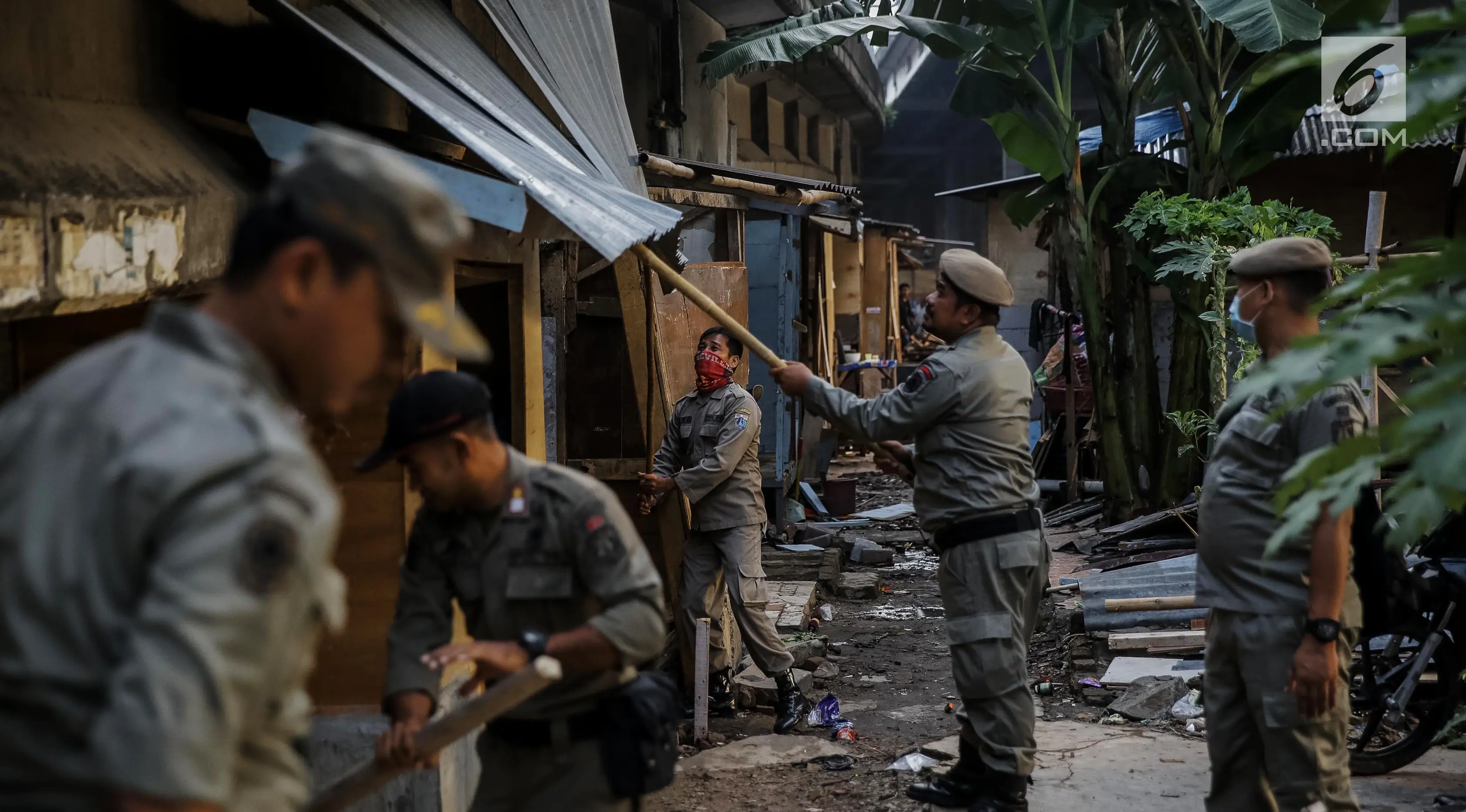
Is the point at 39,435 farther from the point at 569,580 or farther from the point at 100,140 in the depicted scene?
the point at 100,140

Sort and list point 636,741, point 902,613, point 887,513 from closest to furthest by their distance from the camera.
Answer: point 636,741
point 902,613
point 887,513

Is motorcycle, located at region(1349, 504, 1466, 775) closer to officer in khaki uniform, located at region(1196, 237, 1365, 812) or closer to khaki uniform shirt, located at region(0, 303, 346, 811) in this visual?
officer in khaki uniform, located at region(1196, 237, 1365, 812)

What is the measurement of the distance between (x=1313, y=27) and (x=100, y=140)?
8229 mm

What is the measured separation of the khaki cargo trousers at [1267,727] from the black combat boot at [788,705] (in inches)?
114

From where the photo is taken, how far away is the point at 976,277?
16.0 feet

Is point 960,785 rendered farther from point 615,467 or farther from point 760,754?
point 615,467

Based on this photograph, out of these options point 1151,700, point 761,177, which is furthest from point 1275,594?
point 761,177

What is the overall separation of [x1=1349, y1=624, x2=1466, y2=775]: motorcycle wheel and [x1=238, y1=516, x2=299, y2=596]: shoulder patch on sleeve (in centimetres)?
475

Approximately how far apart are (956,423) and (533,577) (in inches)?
96.6

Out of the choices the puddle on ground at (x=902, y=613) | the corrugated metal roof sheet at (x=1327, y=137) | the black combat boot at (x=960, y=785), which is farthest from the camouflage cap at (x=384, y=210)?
the corrugated metal roof sheet at (x=1327, y=137)

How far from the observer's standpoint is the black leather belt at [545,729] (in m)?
2.75

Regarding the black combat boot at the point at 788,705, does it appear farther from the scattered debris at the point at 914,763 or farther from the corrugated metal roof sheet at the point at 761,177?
the corrugated metal roof sheet at the point at 761,177

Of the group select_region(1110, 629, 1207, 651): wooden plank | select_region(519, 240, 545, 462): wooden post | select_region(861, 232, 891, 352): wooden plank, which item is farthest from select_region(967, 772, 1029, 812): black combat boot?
select_region(861, 232, 891, 352): wooden plank

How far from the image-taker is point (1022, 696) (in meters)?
4.77
